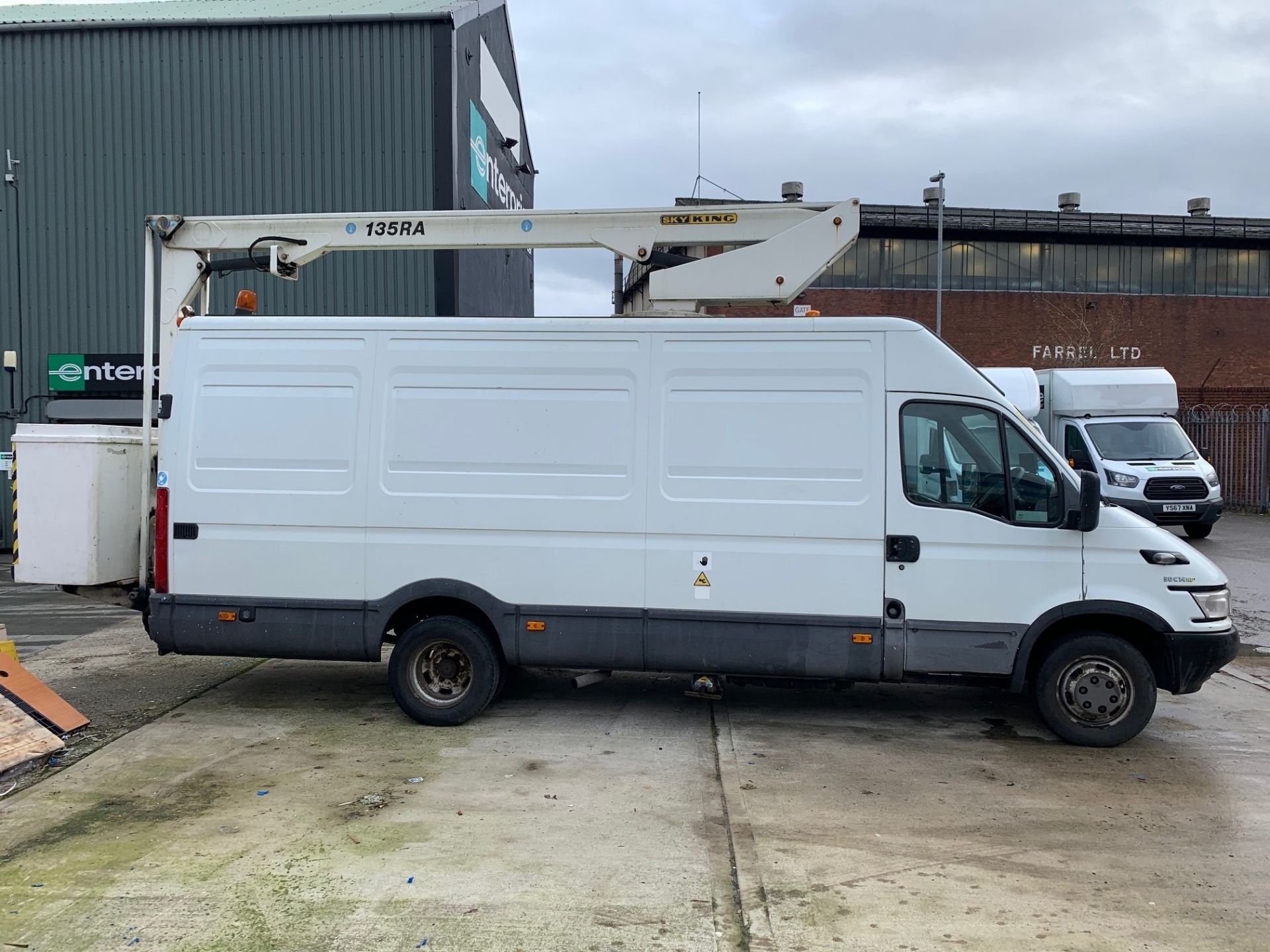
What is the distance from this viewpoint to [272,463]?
6211mm

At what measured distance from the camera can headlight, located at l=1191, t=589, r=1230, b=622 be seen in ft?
18.5

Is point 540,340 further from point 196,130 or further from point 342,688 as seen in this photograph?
point 196,130

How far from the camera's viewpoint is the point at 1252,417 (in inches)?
869

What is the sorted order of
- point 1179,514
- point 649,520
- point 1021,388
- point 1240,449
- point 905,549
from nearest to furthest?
point 905,549 → point 649,520 → point 1179,514 → point 1021,388 → point 1240,449

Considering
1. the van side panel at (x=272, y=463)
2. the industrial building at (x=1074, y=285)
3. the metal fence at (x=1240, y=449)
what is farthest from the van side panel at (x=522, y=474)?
the industrial building at (x=1074, y=285)

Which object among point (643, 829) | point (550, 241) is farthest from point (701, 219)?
point (643, 829)

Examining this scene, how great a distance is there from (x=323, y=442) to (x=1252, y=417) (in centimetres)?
2292

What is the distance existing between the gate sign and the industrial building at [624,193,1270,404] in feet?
103

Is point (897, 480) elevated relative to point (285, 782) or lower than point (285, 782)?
elevated

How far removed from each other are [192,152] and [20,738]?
38.6 feet

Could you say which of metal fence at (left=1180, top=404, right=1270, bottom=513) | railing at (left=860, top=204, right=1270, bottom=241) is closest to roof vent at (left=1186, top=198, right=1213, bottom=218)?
railing at (left=860, top=204, right=1270, bottom=241)

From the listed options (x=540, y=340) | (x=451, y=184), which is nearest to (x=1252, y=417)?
(x=451, y=184)

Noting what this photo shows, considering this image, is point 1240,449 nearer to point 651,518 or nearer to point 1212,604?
point 1212,604

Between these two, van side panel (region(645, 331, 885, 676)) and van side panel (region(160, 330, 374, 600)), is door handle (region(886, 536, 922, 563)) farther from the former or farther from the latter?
van side panel (region(160, 330, 374, 600))
